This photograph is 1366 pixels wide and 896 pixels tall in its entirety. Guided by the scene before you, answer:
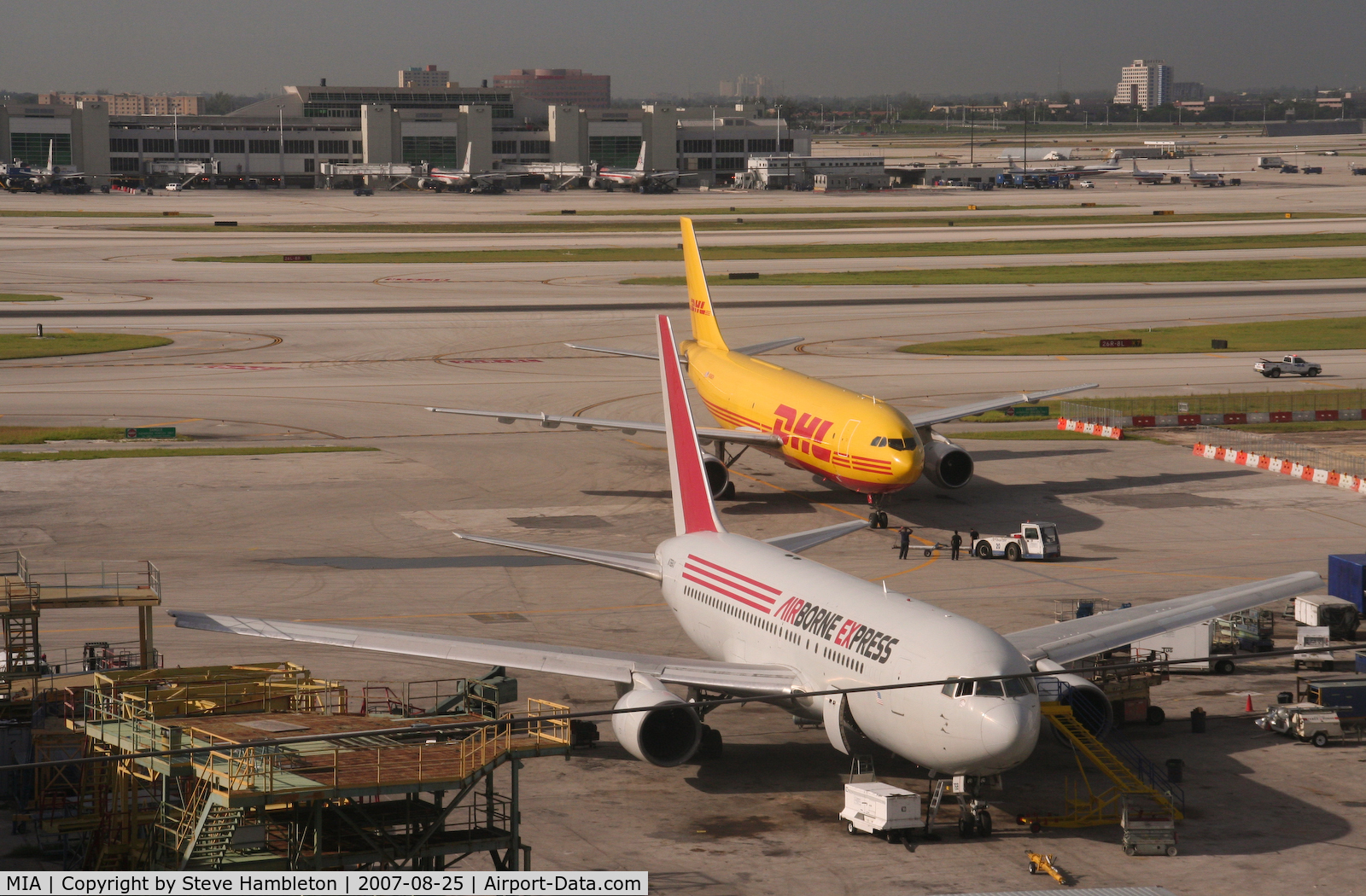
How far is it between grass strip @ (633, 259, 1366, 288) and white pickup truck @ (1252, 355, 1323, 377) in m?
48.8

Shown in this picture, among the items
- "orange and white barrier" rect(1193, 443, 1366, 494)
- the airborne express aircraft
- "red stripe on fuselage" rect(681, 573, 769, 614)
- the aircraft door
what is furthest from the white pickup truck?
"red stripe on fuselage" rect(681, 573, 769, 614)

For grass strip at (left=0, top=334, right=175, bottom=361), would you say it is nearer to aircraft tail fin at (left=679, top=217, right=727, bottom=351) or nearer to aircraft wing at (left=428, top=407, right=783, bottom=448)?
aircraft tail fin at (left=679, top=217, right=727, bottom=351)

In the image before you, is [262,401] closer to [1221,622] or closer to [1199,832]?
[1221,622]

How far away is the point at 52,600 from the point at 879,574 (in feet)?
88.7

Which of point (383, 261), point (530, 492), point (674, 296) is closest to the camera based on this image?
point (530, 492)

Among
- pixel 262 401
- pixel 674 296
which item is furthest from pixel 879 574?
pixel 674 296

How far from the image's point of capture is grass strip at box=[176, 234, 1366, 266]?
160 metres

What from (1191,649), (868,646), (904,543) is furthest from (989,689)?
(904,543)

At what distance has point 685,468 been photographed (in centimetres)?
4244

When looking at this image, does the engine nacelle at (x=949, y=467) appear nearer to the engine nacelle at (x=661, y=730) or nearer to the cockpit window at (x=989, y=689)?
the engine nacelle at (x=661, y=730)

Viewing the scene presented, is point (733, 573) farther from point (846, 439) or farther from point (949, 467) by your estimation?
point (949, 467)

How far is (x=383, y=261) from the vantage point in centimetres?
15875

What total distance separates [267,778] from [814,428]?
120ft

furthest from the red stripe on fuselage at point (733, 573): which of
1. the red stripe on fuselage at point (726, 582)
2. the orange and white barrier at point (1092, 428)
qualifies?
the orange and white barrier at point (1092, 428)
